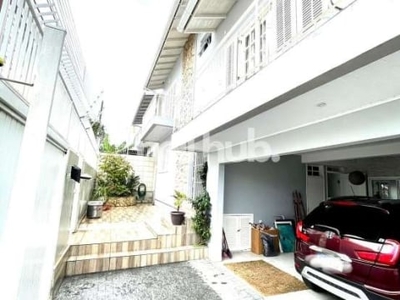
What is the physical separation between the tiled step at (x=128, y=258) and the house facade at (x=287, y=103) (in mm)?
705

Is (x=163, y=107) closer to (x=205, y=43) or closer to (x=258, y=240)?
(x=205, y=43)

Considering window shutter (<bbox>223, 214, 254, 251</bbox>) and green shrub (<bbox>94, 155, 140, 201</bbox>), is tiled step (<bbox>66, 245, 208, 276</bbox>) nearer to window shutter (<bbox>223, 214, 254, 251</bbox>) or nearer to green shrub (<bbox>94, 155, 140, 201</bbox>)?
window shutter (<bbox>223, 214, 254, 251</bbox>)

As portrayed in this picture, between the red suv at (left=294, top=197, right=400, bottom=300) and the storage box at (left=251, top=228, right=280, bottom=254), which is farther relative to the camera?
the storage box at (left=251, top=228, right=280, bottom=254)

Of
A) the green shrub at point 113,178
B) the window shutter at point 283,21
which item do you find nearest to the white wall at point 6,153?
the window shutter at point 283,21

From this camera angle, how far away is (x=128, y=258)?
5797mm

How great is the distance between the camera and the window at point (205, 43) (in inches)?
343

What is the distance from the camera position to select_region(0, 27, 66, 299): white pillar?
155cm

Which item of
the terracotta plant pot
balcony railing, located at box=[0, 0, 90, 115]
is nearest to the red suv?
the terracotta plant pot

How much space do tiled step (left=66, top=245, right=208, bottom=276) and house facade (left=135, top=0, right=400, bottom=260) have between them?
70 cm

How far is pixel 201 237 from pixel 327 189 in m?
5.68

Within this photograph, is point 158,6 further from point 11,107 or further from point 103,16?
point 11,107

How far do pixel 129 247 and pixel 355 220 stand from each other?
17.0 ft

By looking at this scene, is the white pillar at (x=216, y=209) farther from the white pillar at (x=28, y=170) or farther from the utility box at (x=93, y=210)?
the white pillar at (x=28, y=170)

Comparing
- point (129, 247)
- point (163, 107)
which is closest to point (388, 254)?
point (129, 247)
